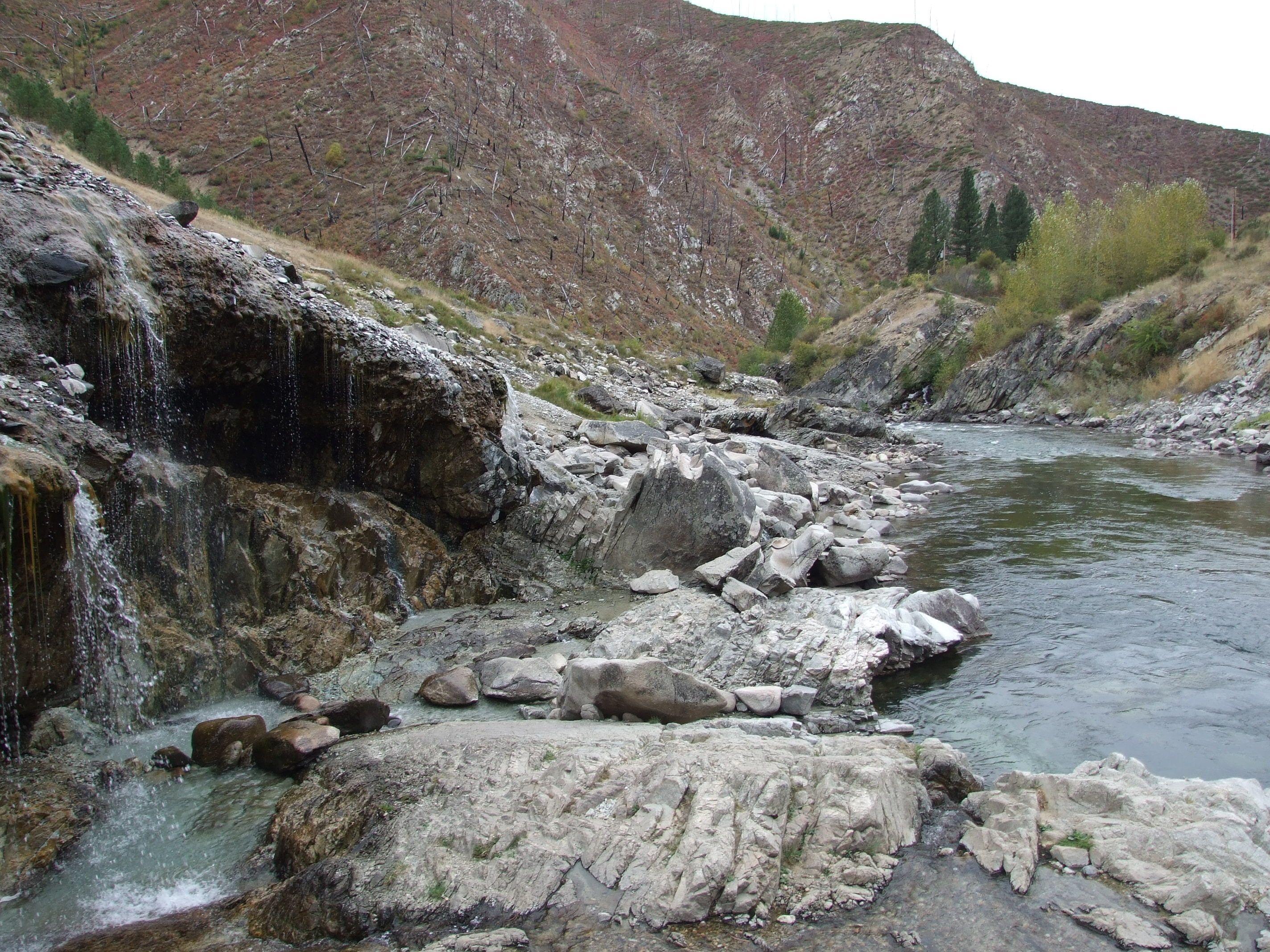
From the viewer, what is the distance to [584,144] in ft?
228

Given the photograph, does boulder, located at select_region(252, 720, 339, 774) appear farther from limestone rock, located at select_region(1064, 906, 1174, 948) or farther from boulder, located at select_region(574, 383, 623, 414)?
boulder, located at select_region(574, 383, 623, 414)

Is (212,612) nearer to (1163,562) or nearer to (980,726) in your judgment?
(980,726)

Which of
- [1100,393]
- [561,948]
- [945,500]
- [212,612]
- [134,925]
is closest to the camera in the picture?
[561,948]

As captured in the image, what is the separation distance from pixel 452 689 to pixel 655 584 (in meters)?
3.98

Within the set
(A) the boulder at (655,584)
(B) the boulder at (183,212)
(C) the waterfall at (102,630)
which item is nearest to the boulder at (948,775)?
(A) the boulder at (655,584)

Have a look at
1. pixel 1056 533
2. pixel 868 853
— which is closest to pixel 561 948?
pixel 868 853

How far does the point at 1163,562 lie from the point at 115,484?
14.7 meters

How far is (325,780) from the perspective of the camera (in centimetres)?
569

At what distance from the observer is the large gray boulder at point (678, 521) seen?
11.5 m

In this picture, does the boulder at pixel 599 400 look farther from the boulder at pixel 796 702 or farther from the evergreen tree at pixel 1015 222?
the evergreen tree at pixel 1015 222

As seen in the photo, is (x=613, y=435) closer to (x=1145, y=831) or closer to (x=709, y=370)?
(x=1145, y=831)

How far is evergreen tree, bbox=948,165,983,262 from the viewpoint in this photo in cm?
7119

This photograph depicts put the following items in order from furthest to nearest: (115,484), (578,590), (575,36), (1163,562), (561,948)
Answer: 1. (575,36)
2. (1163,562)
3. (578,590)
4. (115,484)
5. (561,948)

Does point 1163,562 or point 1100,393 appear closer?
point 1163,562
